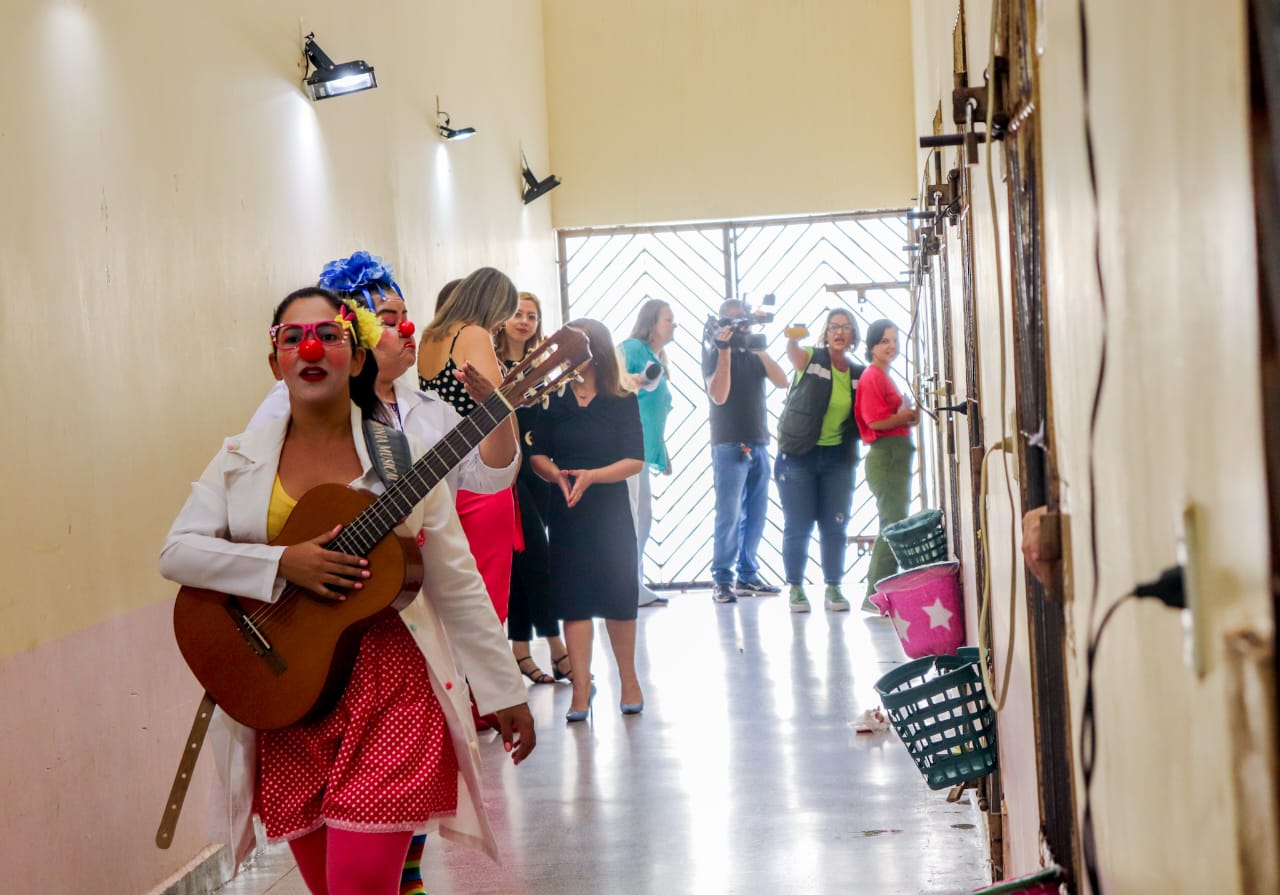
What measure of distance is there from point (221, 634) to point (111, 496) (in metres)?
1.01

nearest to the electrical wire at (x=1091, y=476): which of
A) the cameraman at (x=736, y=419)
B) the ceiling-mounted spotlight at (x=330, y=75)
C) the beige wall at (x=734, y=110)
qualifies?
the ceiling-mounted spotlight at (x=330, y=75)

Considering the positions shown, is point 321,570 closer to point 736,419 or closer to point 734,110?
point 736,419

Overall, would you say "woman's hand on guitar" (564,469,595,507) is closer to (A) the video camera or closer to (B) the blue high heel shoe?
(B) the blue high heel shoe

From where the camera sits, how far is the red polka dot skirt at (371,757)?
83.9 inches

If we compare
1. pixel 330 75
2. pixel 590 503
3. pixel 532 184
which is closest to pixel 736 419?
pixel 532 184

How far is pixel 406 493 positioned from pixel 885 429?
4.87m

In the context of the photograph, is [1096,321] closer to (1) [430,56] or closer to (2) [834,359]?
(1) [430,56]

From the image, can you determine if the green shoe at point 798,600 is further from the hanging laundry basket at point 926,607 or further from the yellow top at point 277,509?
the yellow top at point 277,509

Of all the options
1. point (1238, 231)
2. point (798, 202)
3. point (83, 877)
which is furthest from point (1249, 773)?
point (798, 202)

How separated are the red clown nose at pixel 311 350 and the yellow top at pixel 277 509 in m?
0.22

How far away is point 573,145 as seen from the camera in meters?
8.71

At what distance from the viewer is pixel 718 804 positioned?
12.6ft

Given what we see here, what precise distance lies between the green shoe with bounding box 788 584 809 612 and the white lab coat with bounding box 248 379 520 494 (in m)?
3.98

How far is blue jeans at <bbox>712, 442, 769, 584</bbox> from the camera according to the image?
A: 24.6 feet
